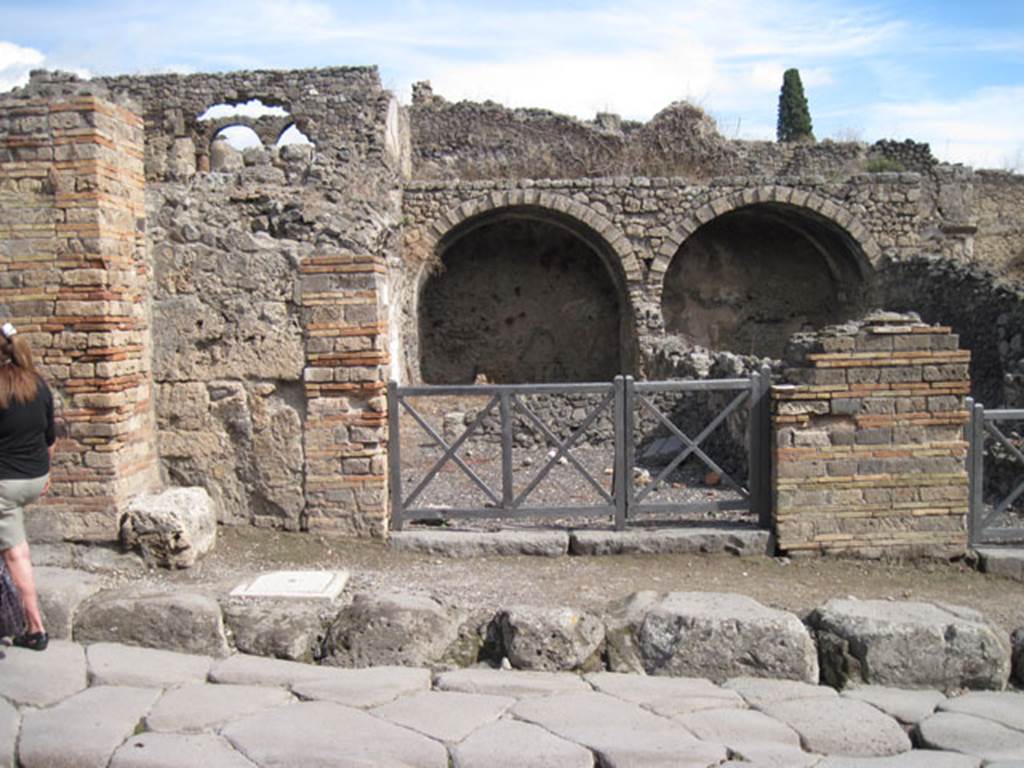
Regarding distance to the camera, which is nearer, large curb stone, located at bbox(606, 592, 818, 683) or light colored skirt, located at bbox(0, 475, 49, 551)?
light colored skirt, located at bbox(0, 475, 49, 551)

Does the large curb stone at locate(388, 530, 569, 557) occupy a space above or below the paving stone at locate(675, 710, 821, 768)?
above

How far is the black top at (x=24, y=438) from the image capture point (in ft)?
13.3

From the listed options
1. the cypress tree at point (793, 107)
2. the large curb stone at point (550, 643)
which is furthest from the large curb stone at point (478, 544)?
Result: the cypress tree at point (793, 107)

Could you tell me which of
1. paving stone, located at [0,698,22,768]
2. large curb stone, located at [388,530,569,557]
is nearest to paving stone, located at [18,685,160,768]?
paving stone, located at [0,698,22,768]

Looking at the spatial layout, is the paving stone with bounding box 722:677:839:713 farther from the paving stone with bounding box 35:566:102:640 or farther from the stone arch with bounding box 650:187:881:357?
the stone arch with bounding box 650:187:881:357

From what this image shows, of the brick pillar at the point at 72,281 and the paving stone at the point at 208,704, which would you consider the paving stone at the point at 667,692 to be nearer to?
the paving stone at the point at 208,704

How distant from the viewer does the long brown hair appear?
408cm

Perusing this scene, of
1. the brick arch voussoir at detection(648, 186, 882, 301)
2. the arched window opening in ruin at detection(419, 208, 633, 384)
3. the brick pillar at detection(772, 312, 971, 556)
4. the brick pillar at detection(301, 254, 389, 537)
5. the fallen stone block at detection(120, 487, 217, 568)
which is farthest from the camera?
the arched window opening in ruin at detection(419, 208, 633, 384)

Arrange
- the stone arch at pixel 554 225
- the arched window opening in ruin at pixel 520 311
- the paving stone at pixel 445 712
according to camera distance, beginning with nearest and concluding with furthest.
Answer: the paving stone at pixel 445 712, the stone arch at pixel 554 225, the arched window opening in ruin at pixel 520 311

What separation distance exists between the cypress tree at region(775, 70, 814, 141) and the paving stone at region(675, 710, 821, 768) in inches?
1142

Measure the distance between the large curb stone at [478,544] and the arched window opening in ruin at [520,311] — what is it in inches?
453

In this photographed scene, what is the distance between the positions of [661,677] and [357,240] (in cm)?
399

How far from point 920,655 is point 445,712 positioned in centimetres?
215

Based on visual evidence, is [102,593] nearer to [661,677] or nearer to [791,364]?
[661,677]
